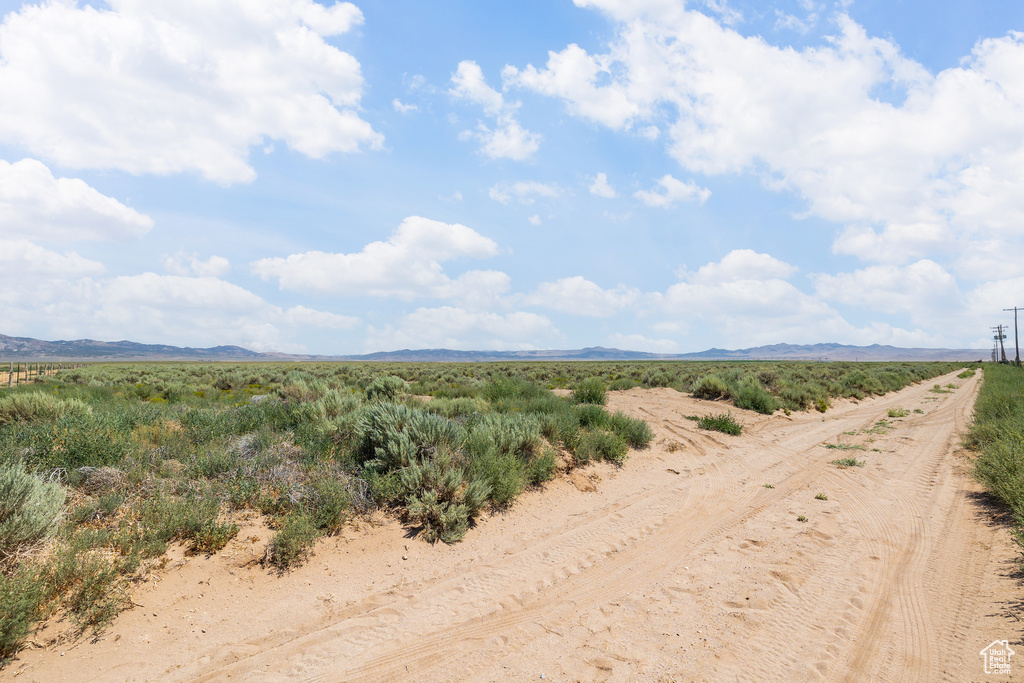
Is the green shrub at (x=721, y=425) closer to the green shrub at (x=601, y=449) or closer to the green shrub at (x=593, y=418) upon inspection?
the green shrub at (x=593, y=418)

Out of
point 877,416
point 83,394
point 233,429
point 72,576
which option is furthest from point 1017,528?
point 83,394

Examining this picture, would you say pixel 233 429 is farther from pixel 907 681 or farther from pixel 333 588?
pixel 907 681

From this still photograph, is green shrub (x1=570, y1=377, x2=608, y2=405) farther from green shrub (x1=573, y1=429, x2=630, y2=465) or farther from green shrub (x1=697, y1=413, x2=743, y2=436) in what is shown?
green shrub (x1=573, y1=429, x2=630, y2=465)

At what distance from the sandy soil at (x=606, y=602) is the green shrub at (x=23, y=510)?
122 centimetres

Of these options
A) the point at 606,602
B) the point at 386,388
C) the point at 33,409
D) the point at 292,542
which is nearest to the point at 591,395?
the point at 386,388

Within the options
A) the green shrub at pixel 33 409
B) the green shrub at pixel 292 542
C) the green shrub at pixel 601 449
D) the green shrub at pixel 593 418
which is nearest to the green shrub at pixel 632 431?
the green shrub at pixel 593 418

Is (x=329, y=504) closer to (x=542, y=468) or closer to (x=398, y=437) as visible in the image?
(x=398, y=437)

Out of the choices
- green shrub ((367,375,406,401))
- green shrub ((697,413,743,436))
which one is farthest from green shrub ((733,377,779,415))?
green shrub ((367,375,406,401))

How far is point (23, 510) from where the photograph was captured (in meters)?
4.64

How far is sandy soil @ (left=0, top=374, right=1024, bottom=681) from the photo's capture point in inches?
151

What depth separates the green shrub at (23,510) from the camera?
447 cm

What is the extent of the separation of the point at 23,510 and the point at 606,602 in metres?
5.94

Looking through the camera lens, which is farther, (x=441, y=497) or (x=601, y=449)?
(x=601, y=449)

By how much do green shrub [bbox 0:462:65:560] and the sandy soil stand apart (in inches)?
47.9
